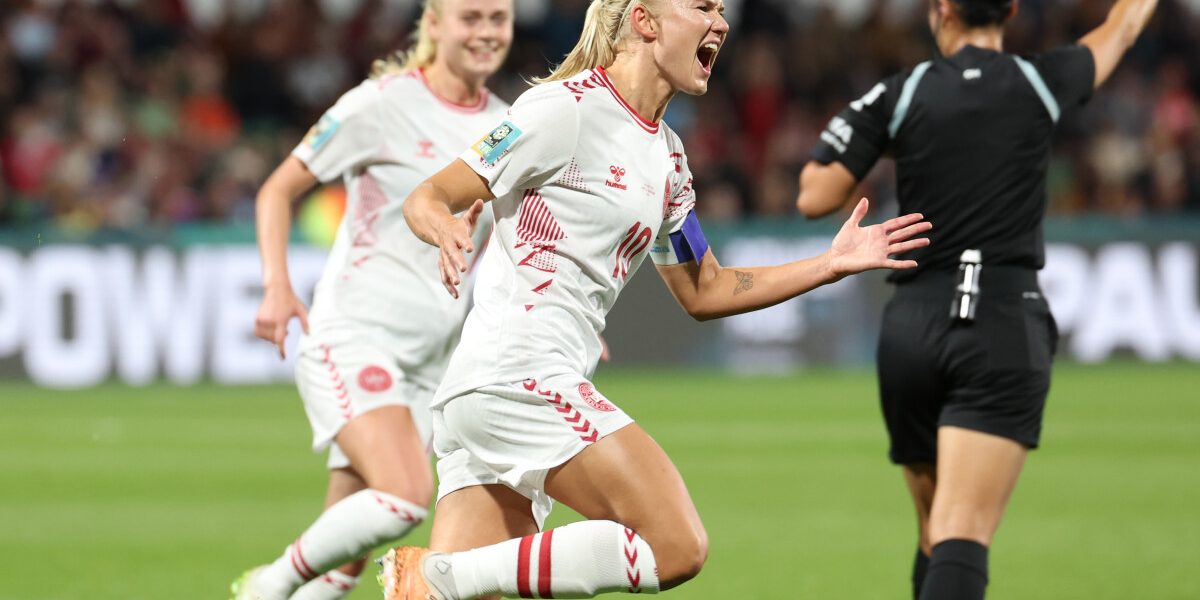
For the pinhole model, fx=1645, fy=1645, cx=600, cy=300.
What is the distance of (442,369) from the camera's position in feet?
18.8

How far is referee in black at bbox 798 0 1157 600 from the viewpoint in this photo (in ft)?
15.7

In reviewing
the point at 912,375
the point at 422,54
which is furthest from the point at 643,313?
the point at 912,375

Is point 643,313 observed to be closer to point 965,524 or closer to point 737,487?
point 737,487

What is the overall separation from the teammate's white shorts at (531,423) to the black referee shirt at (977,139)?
4.46ft

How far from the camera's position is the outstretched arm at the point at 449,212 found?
380cm

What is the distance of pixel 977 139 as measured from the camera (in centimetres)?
493

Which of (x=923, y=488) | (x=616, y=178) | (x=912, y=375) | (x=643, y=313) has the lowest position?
(x=643, y=313)

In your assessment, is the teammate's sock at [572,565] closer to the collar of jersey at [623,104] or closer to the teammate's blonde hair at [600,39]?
the collar of jersey at [623,104]

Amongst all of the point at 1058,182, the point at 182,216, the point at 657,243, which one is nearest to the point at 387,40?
the point at 182,216

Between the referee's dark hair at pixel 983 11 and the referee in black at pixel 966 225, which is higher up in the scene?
the referee's dark hair at pixel 983 11

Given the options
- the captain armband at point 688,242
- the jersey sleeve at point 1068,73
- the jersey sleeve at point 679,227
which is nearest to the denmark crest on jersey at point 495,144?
the jersey sleeve at point 679,227

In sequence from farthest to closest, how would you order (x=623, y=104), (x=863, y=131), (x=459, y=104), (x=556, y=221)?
(x=459, y=104), (x=863, y=131), (x=623, y=104), (x=556, y=221)

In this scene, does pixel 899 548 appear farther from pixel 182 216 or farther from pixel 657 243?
pixel 182 216

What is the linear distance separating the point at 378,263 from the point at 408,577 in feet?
5.32
